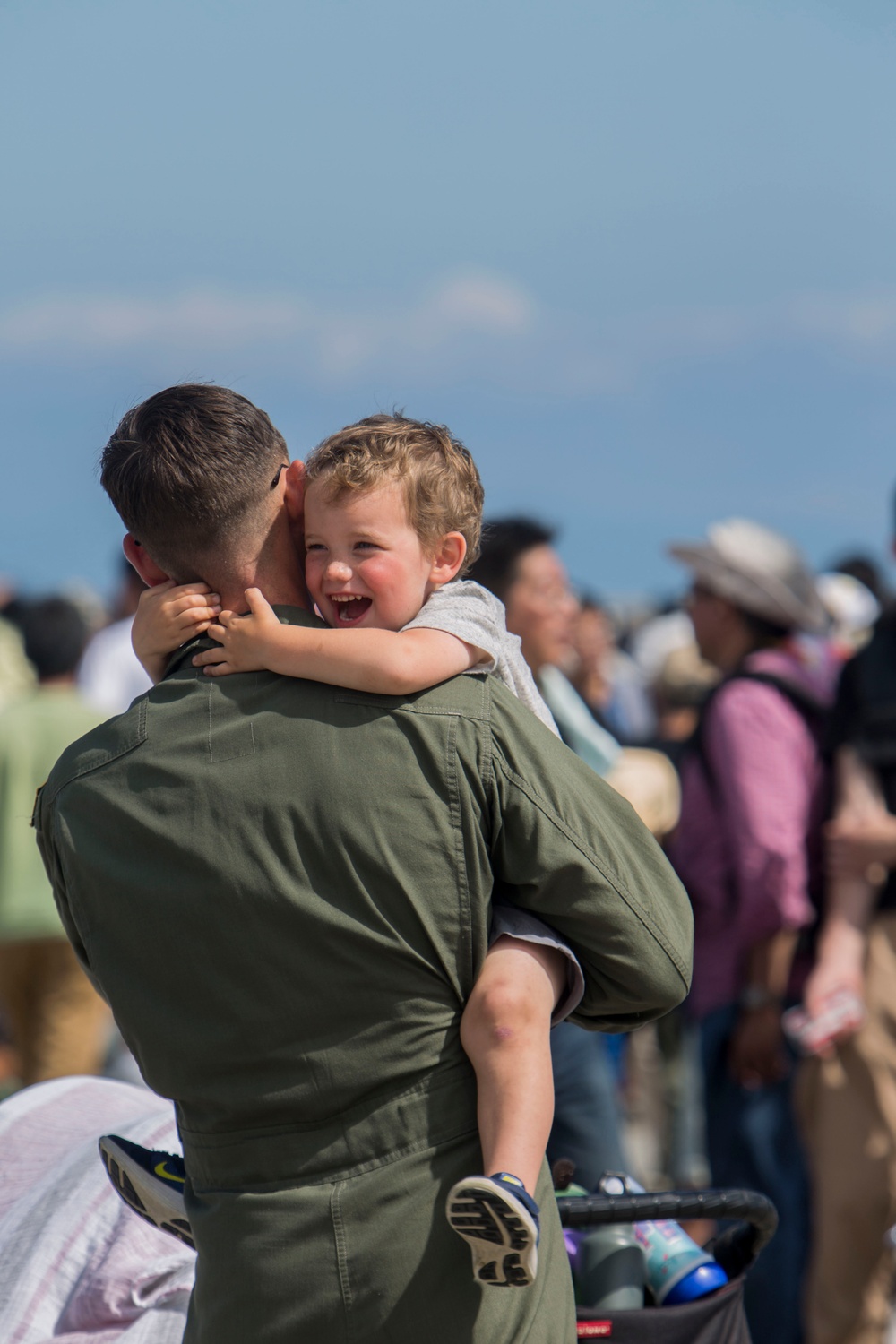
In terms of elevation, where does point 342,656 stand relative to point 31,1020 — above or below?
above

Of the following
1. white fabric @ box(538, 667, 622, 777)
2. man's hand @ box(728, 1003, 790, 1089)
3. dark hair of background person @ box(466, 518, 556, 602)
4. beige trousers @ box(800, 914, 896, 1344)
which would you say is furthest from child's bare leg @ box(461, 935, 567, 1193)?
man's hand @ box(728, 1003, 790, 1089)

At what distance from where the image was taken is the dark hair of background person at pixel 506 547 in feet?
12.4

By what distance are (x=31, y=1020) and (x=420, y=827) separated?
15.2 feet

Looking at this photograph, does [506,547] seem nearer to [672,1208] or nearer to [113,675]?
[672,1208]

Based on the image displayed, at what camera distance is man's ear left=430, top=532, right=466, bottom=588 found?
6.07 feet

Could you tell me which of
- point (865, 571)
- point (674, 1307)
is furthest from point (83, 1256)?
point (865, 571)

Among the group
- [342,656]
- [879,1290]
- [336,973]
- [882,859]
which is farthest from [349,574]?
[879,1290]

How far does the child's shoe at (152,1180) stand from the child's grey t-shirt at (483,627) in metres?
0.75

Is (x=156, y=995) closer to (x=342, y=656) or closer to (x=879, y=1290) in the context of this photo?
(x=342, y=656)

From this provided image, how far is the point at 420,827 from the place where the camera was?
5.30ft

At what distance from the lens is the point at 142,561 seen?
1.87m

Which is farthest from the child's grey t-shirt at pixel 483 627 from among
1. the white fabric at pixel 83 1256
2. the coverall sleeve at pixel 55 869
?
the white fabric at pixel 83 1256

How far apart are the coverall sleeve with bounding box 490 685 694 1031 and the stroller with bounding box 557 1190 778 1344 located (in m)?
0.41

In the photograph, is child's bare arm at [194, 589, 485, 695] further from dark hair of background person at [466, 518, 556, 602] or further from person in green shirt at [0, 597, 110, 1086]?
person in green shirt at [0, 597, 110, 1086]
